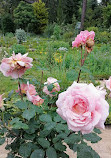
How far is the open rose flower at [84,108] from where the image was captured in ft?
1.87

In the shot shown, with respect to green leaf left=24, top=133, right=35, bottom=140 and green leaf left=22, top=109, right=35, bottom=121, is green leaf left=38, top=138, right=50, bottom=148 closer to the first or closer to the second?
green leaf left=24, top=133, right=35, bottom=140

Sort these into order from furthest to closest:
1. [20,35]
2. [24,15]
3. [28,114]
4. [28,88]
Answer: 1. [24,15]
2. [20,35]
3. [28,88]
4. [28,114]

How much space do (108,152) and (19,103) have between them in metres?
1.29

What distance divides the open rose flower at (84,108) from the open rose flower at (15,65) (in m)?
0.24

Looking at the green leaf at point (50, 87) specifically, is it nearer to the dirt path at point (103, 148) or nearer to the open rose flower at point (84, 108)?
the open rose flower at point (84, 108)

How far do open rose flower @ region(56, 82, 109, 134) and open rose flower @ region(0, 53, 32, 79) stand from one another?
242mm

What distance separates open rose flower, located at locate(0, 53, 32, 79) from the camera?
735 millimetres

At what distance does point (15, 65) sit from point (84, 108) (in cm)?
33

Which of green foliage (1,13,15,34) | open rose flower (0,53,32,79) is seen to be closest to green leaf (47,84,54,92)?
open rose flower (0,53,32,79)

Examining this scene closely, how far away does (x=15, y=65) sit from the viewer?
74cm

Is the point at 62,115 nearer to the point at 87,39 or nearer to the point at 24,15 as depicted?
the point at 87,39

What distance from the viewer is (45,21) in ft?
43.9

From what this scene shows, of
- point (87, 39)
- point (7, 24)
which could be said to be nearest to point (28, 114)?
point (87, 39)

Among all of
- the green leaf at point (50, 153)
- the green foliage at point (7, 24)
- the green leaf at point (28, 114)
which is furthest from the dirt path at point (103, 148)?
the green foliage at point (7, 24)
